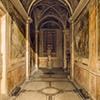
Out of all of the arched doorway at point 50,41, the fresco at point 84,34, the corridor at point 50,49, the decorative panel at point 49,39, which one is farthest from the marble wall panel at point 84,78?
the decorative panel at point 49,39

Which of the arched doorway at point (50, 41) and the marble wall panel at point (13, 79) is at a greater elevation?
the arched doorway at point (50, 41)

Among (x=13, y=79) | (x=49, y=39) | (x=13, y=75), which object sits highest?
(x=49, y=39)

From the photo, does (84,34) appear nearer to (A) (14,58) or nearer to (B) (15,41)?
(B) (15,41)

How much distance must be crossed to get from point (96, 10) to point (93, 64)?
167 cm

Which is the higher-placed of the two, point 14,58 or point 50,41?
point 50,41

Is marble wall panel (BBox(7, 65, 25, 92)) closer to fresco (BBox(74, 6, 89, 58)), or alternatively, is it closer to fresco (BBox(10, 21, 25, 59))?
fresco (BBox(10, 21, 25, 59))

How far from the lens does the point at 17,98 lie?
17.5 ft

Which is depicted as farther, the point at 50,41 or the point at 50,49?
the point at 50,41

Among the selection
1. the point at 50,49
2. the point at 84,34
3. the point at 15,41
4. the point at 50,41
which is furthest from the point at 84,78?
the point at 50,41

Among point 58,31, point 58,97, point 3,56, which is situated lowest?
point 58,97

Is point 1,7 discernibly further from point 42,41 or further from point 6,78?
point 42,41

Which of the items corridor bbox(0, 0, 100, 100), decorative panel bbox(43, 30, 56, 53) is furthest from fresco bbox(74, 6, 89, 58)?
decorative panel bbox(43, 30, 56, 53)

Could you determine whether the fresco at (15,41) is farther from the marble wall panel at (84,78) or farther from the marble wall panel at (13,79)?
the marble wall panel at (84,78)

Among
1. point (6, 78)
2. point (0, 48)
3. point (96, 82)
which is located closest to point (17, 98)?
point (6, 78)
